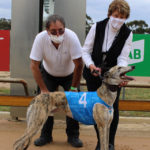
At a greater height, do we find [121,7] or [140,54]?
[121,7]

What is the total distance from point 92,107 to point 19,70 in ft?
8.48

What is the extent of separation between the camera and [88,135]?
495 cm

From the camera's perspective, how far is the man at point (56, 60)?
3617 mm

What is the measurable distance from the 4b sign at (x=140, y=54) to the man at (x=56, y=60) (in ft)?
8.30

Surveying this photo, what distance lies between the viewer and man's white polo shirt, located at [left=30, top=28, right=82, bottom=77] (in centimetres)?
380

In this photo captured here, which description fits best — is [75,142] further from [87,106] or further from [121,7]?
[121,7]

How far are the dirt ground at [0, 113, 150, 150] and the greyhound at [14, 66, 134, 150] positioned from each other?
2.94 ft

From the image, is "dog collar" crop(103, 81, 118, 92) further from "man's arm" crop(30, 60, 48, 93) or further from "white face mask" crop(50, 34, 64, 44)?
"man's arm" crop(30, 60, 48, 93)

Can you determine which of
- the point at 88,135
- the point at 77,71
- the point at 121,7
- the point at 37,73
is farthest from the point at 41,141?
the point at 121,7

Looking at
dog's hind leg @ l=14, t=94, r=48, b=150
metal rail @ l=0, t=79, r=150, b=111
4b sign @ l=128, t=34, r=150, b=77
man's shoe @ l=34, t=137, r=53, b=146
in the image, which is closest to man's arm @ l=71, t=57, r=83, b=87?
dog's hind leg @ l=14, t=94, r=48, b=150

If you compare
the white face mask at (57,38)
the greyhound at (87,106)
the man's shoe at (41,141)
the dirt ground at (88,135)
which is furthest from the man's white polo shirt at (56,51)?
the dirt ground at (88,135)

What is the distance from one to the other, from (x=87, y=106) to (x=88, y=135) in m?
1.71

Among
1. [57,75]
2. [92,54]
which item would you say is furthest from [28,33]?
[92,54]

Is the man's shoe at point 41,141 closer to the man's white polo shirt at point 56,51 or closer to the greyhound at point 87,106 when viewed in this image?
the greyhound at point 87,106
